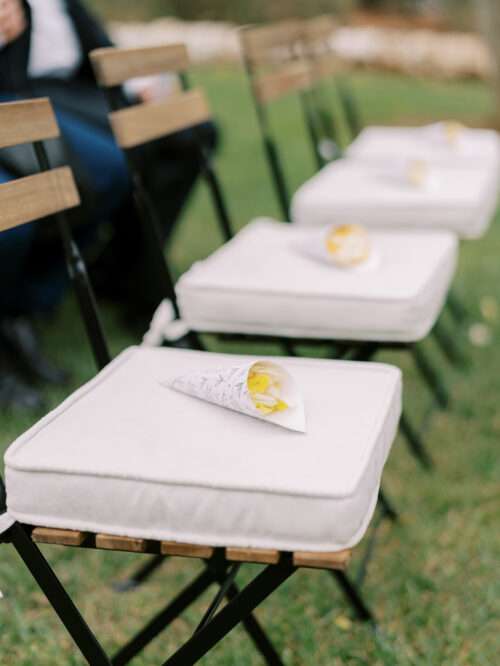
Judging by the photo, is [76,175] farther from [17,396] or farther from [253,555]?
[253,555]

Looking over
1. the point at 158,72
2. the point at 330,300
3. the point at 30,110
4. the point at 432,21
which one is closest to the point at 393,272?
the point at 330,300

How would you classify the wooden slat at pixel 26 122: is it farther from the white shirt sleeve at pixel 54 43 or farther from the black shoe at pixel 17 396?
the white shirt sleeve at pixel 54 43

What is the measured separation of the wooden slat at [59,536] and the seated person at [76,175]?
4.17ft

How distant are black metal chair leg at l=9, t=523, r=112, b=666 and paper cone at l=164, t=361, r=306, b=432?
0.36 meters

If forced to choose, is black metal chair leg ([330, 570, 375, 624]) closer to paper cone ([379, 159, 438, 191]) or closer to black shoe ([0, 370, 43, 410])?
black shoe ([0, 370, 43, 410])

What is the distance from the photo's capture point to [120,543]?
1400mm

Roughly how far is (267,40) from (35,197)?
1.66 metres

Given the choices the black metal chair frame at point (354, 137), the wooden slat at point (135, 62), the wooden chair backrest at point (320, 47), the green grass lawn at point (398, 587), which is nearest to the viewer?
the green grass lawn at point (398, 587)

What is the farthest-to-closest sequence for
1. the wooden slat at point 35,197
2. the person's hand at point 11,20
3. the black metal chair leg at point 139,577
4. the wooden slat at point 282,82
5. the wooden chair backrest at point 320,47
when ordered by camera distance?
the wooden chair backrest at point 320,47
the wooden slat at point 282,82
the person's hand at point 11,20
the black metal chair leg at point 139,577
the wooden slat at point 35,197

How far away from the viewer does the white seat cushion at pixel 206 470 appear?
1.31 meters

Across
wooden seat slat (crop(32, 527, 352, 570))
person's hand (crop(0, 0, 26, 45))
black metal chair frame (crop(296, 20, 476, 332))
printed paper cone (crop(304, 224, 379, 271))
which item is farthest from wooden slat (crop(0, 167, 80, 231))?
black metal chair frame (crop(296, 20, 476, 332))

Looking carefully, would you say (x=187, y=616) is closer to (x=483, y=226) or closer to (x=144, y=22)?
(x=483, y=226)

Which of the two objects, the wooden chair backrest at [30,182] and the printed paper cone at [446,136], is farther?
the printed paper cone at [446,136]

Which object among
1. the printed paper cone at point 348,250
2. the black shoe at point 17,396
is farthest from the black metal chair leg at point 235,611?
the black shoe at point 17,396
